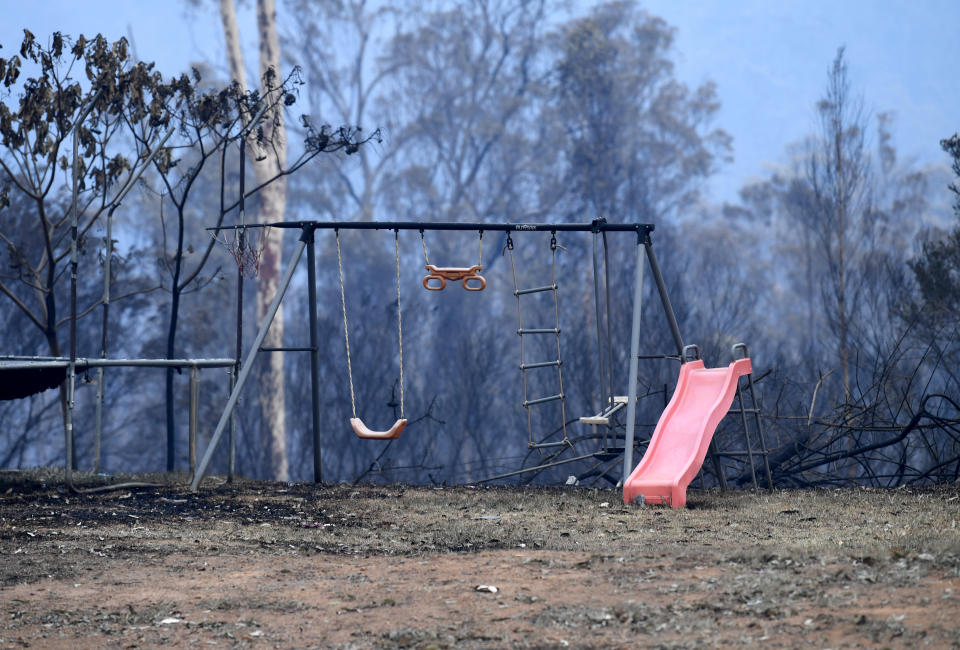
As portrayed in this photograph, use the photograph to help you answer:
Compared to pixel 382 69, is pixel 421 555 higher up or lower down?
lower down

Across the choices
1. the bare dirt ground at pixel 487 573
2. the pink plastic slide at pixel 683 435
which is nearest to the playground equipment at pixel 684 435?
the pink plastic slide at pixel 683 435

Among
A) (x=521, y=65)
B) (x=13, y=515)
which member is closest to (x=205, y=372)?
(x=521, y=65)

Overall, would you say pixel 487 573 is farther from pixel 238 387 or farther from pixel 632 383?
pixel 238 387

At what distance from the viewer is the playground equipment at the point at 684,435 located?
7531 mm

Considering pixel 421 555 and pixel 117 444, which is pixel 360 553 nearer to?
pixel 421 555

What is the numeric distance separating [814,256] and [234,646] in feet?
127

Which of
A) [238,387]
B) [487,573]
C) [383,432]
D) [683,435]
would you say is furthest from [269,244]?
[487,573]

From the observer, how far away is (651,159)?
36688 millimetres

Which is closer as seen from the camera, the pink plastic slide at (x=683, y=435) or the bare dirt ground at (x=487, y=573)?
the bare dirt ground at (x=487, y=573)

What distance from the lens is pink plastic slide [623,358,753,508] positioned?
7.53m

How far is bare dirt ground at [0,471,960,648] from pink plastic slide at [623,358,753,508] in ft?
0.66

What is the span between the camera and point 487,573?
5156 mm

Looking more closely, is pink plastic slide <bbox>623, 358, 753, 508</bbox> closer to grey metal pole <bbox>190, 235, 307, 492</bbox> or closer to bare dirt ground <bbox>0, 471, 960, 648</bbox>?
bare dirt ground <bbox>0, 471, 960, 648</bbox>

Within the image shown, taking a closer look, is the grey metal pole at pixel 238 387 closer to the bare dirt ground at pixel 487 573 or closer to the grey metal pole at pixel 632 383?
the bare dirt ground at pixel 487 573
